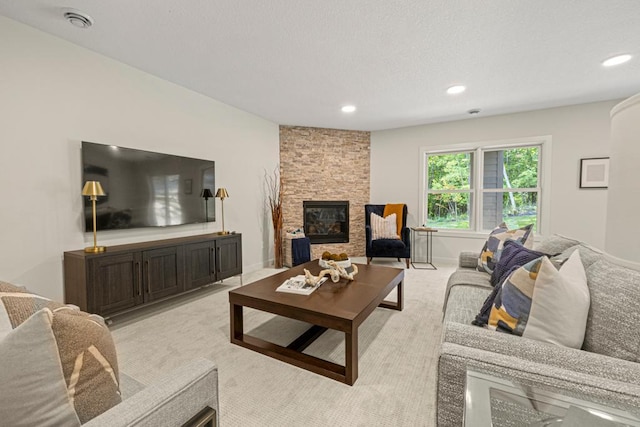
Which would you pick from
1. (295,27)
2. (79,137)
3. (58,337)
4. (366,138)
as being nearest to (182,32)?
(295,27)

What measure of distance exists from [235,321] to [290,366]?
22.5 inches

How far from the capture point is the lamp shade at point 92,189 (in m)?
2.31

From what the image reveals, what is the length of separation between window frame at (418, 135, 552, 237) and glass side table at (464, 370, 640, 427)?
435cm

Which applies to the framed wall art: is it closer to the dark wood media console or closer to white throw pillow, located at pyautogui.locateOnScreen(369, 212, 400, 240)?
white throw pillow, located at pyautogui.locateOnScreen(369, 212, 400, 240)

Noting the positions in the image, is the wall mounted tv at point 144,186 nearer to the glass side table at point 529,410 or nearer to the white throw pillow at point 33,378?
the white throw pillow at point 33,378

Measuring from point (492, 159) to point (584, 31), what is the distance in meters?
2.63

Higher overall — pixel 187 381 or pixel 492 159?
pixel 492 159

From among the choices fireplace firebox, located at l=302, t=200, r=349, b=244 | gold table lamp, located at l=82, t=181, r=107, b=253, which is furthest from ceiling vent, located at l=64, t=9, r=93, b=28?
fireplace firebox, located at l=302, t=200, r=349, b=244

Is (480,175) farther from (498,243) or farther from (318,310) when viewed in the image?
(318,310)

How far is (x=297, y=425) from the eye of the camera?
1383 millimetres

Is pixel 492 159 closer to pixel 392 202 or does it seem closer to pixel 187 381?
pixel 392 202

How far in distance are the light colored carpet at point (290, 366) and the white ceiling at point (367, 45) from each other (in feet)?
8.10

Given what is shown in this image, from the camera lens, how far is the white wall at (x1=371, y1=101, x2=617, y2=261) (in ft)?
12.8

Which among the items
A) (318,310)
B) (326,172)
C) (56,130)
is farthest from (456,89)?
(56,130)
